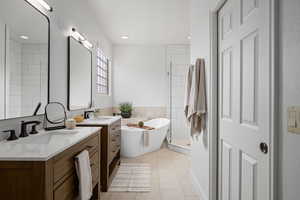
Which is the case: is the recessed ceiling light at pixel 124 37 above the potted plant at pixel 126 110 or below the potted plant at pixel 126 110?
above

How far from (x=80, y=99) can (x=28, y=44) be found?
1400 mm

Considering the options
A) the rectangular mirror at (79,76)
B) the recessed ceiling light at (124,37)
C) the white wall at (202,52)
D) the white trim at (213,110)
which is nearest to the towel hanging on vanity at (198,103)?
the white wall at (202,52)

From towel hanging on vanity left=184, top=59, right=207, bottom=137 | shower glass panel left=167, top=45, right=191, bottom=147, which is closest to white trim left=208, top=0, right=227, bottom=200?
towel hanging on vanity left=184, top=59, right=207, bottom=137

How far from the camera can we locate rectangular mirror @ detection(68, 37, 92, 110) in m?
2.79

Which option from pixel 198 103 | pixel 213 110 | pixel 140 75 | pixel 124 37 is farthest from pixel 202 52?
pixel 140 75

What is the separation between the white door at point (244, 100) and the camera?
3.69ft

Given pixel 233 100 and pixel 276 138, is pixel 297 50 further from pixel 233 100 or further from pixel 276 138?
pixel 233 100

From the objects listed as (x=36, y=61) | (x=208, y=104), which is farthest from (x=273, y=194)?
(x=36, y=61)

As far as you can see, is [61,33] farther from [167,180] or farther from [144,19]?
[167,180]

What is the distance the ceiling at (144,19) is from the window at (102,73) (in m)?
0.61

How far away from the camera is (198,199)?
2.45 meters

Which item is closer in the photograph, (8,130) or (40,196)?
(40,196)

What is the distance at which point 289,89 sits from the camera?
0.91 m

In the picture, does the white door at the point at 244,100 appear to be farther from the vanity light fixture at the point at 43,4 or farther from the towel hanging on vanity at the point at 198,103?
the vanity light fixture at the point at 43,4
